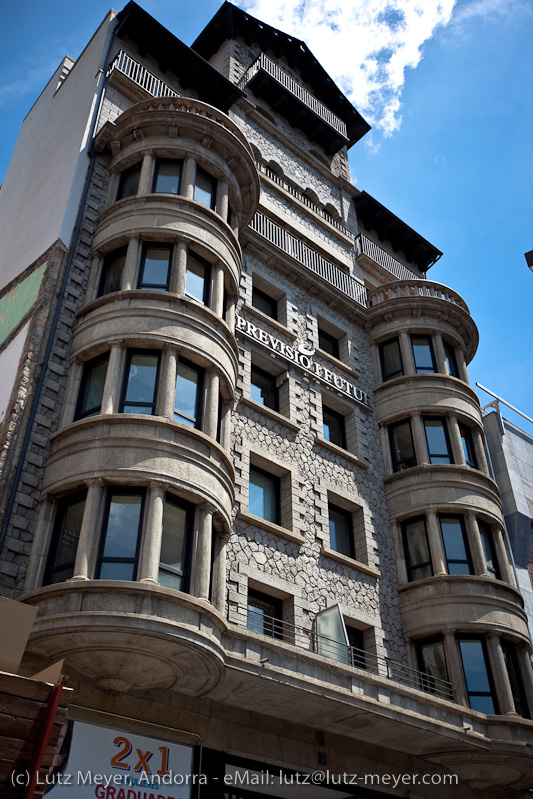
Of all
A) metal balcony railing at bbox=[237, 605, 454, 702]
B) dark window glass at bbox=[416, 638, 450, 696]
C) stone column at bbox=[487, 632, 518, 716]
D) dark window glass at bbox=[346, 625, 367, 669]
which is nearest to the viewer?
metal balcony railing at bbox=[237, 605, 454, 702]

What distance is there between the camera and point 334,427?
27.1 m

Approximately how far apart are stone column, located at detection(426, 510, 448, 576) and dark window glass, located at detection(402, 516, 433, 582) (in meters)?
0.40

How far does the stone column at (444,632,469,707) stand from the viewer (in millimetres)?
21219

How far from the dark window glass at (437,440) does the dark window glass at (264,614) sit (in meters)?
8.46

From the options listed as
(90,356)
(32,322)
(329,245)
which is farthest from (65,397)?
(329,245)

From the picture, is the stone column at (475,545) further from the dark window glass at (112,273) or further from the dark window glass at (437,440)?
the dark window glass at (112,273)

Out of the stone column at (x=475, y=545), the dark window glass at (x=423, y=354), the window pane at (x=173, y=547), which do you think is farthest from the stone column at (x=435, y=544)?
the window pane at (x=173, y=547)

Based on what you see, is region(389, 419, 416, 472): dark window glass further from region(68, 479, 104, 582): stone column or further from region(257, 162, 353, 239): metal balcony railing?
region(68, 479, 104, 582): stone column

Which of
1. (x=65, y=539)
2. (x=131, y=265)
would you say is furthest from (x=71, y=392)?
(x=131, y=265)

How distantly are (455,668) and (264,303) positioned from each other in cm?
1367

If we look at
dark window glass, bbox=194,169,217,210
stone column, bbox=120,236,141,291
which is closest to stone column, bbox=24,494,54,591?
stone column, bbox=120,236,141,291

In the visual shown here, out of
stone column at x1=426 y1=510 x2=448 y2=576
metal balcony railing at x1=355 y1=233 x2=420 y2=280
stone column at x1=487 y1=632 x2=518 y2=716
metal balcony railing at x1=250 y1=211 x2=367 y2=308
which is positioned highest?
metal balcony railing at x1=355 y1=233 x2=420 y2=280

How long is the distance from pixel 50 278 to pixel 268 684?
12054 millimetres

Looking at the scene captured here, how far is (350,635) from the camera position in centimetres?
2227
